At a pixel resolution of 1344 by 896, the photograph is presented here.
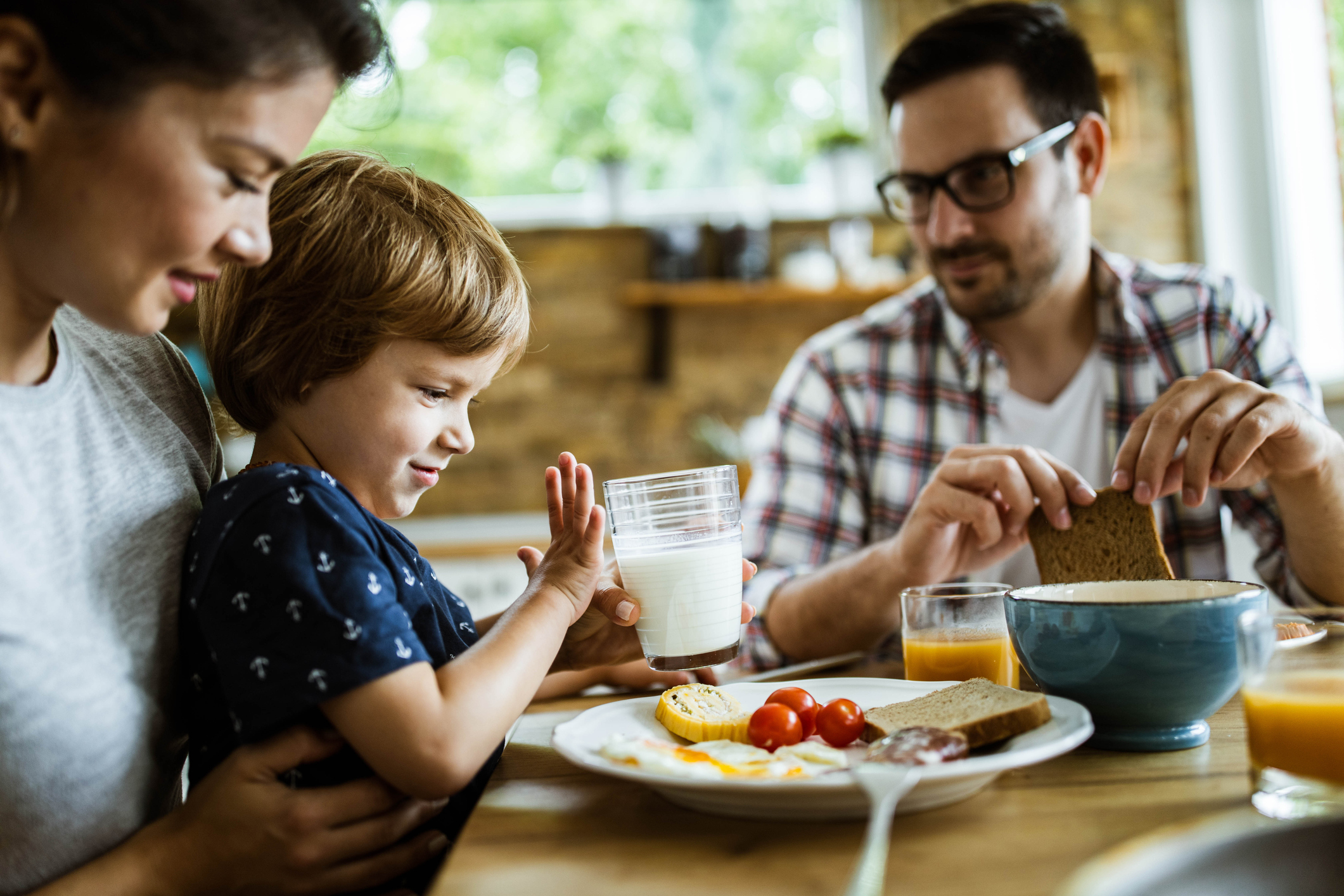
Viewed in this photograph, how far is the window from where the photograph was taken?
14.1 feet

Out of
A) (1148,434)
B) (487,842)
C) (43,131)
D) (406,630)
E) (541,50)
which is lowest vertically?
(487,842)

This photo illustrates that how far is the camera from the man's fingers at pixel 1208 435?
4.25ft

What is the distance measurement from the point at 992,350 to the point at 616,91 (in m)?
2.80

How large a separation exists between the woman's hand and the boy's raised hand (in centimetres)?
26

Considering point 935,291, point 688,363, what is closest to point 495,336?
point 935,291

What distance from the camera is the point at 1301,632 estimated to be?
2.70 feet

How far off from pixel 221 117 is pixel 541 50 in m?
3.79

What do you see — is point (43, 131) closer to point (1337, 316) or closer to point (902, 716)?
point (902, 716)

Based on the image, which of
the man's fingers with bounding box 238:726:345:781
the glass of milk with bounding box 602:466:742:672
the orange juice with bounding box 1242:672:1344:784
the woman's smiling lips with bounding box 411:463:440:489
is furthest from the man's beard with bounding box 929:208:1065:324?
the man's fingers with bounding box 238:726:345:781

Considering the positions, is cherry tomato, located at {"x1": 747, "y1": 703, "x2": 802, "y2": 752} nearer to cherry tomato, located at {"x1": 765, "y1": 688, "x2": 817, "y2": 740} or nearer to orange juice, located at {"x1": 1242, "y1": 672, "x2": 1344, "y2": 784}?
cherry tomato, located at {"x1": 765, "y1": 688, "x2": 817, "y2": 740}

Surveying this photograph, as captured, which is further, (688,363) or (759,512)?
(688,363)

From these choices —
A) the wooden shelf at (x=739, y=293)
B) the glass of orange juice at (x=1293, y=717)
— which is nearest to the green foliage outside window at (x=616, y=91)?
the wooden shelf at (x=739, y=293)

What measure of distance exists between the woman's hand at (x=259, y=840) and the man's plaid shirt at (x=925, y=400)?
1.02m

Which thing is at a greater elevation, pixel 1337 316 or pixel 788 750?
pixel 1337 316
